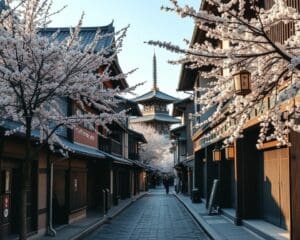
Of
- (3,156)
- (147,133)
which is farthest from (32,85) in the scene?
(147,133)

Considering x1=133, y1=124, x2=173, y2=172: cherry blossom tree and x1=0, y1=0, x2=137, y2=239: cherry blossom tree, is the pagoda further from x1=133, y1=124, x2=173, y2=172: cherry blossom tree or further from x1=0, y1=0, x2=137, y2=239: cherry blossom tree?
x1=0, y1=0, x2=137, y2=239: cherry blossom tree

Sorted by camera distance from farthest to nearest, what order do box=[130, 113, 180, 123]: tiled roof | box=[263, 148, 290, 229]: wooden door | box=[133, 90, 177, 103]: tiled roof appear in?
box=[133, 90, 177, 103]: tiled roof < box=[130, 113, 180, 123]: tiled roof < box=[263, 148, 290, 229]: wooden door

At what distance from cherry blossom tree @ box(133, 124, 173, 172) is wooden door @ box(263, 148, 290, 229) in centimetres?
6291

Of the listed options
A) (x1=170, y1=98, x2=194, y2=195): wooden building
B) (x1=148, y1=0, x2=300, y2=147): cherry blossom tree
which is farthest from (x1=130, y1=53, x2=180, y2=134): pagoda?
(x1=148, y1=0, x2=300, y2=147): cherry blossom tree

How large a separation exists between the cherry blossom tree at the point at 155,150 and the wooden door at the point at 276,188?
62915 millimetres

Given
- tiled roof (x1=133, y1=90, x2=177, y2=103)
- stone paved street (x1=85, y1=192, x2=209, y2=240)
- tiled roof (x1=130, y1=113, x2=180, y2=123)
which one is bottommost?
stone paved street (x1=85, y1=192, x2=209, y2=240)

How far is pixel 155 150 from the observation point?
83500 mm

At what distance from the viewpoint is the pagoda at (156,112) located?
89125 mm

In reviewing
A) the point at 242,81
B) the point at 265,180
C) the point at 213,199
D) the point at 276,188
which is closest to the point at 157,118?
the point at 213,199

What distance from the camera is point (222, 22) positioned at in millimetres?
6629

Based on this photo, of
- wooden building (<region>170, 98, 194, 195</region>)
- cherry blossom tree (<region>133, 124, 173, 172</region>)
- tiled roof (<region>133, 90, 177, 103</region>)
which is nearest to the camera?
wooden building (<region>170, 98, 194, 195</region>)

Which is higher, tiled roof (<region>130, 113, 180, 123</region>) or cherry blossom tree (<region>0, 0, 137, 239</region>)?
tiled roof (<region>130, 113, 180, 123</region>)

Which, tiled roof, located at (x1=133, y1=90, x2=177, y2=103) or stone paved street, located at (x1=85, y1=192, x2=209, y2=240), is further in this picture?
tiled roof, located at (x1=133, y1=90, x2=177, y2=103)

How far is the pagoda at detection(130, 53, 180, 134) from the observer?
89125mm
